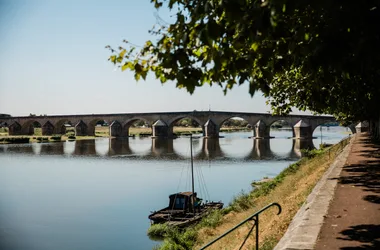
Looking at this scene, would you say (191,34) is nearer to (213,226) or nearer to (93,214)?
(213,226)

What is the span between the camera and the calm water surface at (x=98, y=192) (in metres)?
16.2

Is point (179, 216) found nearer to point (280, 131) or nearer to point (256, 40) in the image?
point (256, 40)

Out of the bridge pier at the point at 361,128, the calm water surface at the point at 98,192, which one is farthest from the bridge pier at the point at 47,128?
the bridge pier at the point at 361,128

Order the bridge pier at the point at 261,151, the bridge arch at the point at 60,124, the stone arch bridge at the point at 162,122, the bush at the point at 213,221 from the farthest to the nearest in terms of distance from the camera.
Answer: the bridge arch at the point at 60,124 → the stone arch bridge at the point at 162,122 → the bridge pier at the point at 261,151 → the bush at the point at 213,221

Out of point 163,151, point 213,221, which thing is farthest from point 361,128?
point 213,221

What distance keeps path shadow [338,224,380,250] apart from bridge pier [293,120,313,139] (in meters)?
67.1

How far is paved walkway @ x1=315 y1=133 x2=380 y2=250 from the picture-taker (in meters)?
4.84

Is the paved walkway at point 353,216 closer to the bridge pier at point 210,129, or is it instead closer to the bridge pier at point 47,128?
the bridge pier at point 210,129

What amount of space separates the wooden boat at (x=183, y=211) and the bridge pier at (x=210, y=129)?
5828cm

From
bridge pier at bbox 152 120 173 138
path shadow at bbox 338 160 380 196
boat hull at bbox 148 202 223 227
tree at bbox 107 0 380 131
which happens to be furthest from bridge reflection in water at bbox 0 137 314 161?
tree at bbox 107 0 380 131

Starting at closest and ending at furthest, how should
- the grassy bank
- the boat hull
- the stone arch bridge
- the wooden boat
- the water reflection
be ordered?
the grassy bank < the boat hull < the wooden boat < the water reflection < the stone arch bridge

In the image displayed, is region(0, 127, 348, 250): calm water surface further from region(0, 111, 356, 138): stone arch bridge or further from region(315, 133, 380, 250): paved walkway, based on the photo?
region(0, 111, 356, 138): stone arch bridge

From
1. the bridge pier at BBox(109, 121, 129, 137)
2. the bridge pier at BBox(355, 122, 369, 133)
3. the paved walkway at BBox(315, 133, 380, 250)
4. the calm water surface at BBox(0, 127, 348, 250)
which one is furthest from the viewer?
the bridge pier at BBox(109, 121, 129, 137)

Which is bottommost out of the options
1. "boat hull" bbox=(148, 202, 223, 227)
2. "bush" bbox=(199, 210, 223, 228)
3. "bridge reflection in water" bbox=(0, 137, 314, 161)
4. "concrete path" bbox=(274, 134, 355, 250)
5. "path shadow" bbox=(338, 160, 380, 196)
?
"boat hull" bbox=(148, 202, 223, 227)
